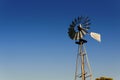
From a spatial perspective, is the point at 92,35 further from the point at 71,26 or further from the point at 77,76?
the point at 77,76

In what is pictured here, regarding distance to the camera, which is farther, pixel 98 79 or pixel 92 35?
pixel 98 79

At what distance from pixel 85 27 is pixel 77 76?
26.7 feet

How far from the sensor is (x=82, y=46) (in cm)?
3681

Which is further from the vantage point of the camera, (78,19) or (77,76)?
(78,19)

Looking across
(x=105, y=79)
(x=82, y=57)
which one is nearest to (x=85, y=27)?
(x=82, y=57)

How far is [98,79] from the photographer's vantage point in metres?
43.2

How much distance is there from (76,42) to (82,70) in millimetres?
4918

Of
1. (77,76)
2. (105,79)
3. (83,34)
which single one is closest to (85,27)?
(83,34)

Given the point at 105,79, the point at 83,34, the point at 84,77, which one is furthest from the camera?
the point at 105,79

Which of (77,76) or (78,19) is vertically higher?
(78,19)

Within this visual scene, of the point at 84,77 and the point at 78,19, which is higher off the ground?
the point at 78,19

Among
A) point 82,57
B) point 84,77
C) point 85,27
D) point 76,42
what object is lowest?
point 84,77

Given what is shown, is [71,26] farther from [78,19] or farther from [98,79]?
[98,79]

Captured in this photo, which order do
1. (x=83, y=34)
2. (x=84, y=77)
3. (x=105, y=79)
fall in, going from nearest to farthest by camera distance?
(x=84, y=77), (x=83, y=34), (x=105, y=79)
